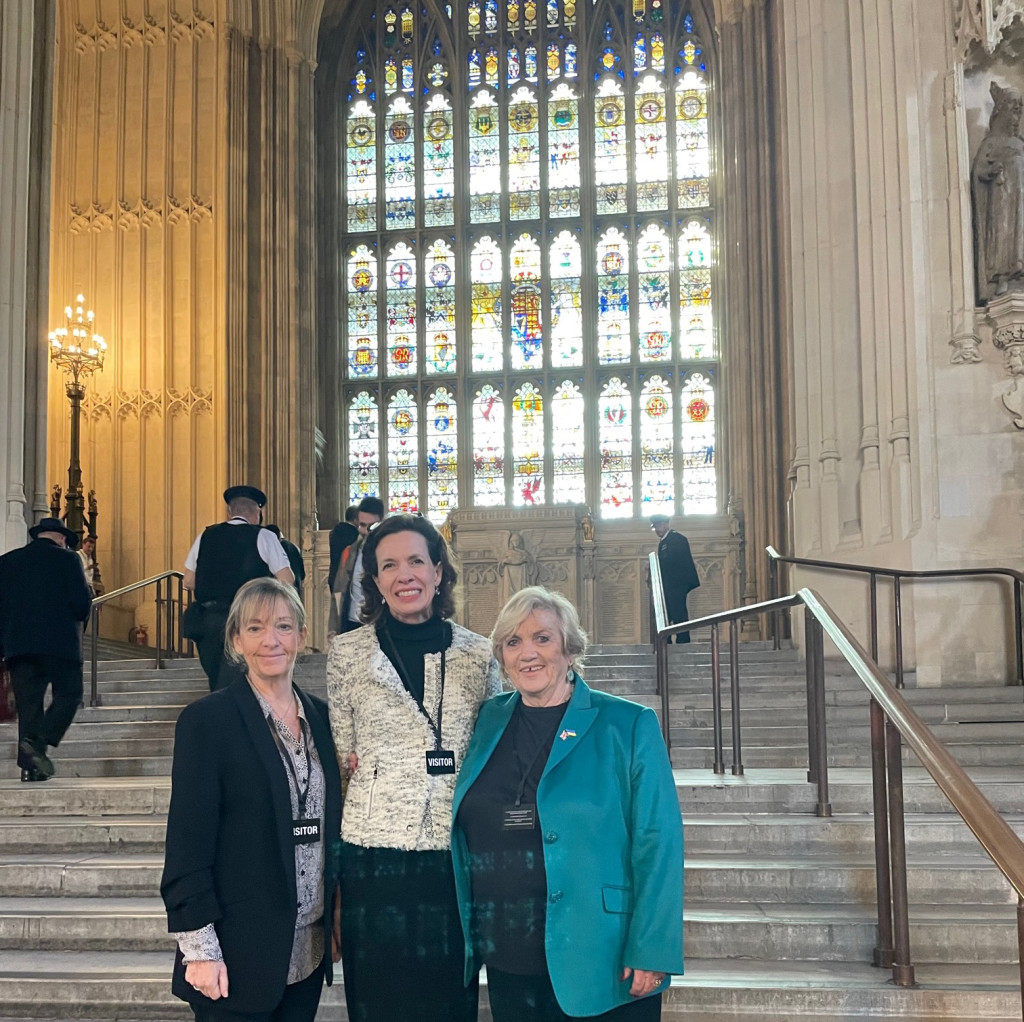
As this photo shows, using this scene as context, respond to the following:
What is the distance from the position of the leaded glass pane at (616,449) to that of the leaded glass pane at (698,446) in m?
0.85

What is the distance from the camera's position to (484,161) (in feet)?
71.9

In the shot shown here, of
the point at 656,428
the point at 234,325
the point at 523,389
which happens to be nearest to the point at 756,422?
the point at 656,428

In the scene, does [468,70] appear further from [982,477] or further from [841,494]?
[982,477]

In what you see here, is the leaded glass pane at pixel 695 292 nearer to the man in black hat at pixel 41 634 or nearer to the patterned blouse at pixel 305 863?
the man in black hat at pixel 41 634

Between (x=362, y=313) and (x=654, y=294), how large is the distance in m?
4.79

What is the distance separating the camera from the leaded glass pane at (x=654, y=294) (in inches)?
822

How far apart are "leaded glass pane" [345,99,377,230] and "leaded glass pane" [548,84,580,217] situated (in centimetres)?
299

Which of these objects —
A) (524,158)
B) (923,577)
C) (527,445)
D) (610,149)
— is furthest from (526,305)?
(923,577)

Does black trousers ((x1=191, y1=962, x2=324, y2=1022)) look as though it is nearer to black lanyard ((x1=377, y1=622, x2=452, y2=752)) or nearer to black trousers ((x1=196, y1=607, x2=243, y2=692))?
black lanyard ((x1=377, y1=622, x2=452, y2=752))

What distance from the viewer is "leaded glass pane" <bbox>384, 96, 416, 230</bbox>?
2203 centimetres

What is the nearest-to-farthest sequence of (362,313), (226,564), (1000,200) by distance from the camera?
1. (226,564)
2. (1000,200)
3. (362,313)

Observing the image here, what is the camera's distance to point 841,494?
1073 centimetres

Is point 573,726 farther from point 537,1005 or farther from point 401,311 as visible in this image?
point 401,311

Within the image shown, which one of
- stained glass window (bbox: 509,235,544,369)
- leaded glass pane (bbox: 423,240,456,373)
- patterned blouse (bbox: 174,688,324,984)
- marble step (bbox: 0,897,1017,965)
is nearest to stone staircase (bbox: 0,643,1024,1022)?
marble step (bbox: 0,897,1017,965)
